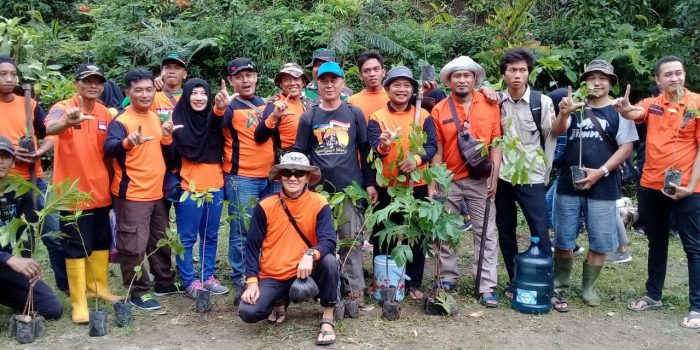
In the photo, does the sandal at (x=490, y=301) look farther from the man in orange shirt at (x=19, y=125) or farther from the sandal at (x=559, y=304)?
the man in orange shirt at (x=19, y=125)

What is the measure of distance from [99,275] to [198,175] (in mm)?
1188

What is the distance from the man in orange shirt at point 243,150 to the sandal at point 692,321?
11.8 ft

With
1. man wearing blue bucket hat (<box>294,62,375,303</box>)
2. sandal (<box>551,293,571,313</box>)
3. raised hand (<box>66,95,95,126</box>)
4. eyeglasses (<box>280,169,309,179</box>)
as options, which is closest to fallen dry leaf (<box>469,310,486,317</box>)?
sandal (<box>551,293,571,313</box>)

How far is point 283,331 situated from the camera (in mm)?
4668

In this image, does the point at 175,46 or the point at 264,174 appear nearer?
the point at 264,174

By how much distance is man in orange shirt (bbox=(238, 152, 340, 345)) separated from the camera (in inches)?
178

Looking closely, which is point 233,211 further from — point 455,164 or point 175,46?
point 175,46

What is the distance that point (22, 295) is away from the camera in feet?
15.6

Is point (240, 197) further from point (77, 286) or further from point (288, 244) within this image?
point (77, 286)

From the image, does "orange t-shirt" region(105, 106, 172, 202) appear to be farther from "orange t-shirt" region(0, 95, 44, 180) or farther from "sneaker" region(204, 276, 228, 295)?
"sneaker" region(204, 276, 228, 295)

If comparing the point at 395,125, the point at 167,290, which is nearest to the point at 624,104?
the point at 395,125

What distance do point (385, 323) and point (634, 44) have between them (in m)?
7.05

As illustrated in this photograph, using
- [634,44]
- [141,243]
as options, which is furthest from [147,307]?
[634,44]

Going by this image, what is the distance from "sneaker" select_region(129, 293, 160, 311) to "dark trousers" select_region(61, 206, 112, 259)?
0.51m
